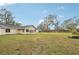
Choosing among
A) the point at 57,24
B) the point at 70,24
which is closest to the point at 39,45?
the point at 57,24

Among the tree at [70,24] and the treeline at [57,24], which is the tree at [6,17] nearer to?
the treeline at [57,24]

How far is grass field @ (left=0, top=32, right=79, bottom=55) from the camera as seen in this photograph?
148 inches

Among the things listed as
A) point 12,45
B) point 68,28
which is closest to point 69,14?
point 68,28

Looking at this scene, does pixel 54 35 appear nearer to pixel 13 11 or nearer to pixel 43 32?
pixel 43 32

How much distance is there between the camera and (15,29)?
382cm

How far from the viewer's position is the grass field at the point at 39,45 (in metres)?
3.76

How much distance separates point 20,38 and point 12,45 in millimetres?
112

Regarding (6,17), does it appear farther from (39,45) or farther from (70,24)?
(70,24)

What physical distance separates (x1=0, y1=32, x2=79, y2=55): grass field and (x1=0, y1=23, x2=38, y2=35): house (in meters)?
0.05

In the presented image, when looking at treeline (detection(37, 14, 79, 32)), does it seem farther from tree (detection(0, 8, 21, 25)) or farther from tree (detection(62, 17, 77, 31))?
tree (detection(0, 8, 21, 25))

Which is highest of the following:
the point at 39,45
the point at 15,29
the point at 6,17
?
the point at 6,17

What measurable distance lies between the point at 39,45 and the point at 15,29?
1.01 feet

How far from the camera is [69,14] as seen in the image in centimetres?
377

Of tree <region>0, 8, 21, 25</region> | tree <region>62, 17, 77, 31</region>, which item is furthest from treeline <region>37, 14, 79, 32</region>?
tree <region>0, 8, 21, 25</region>
